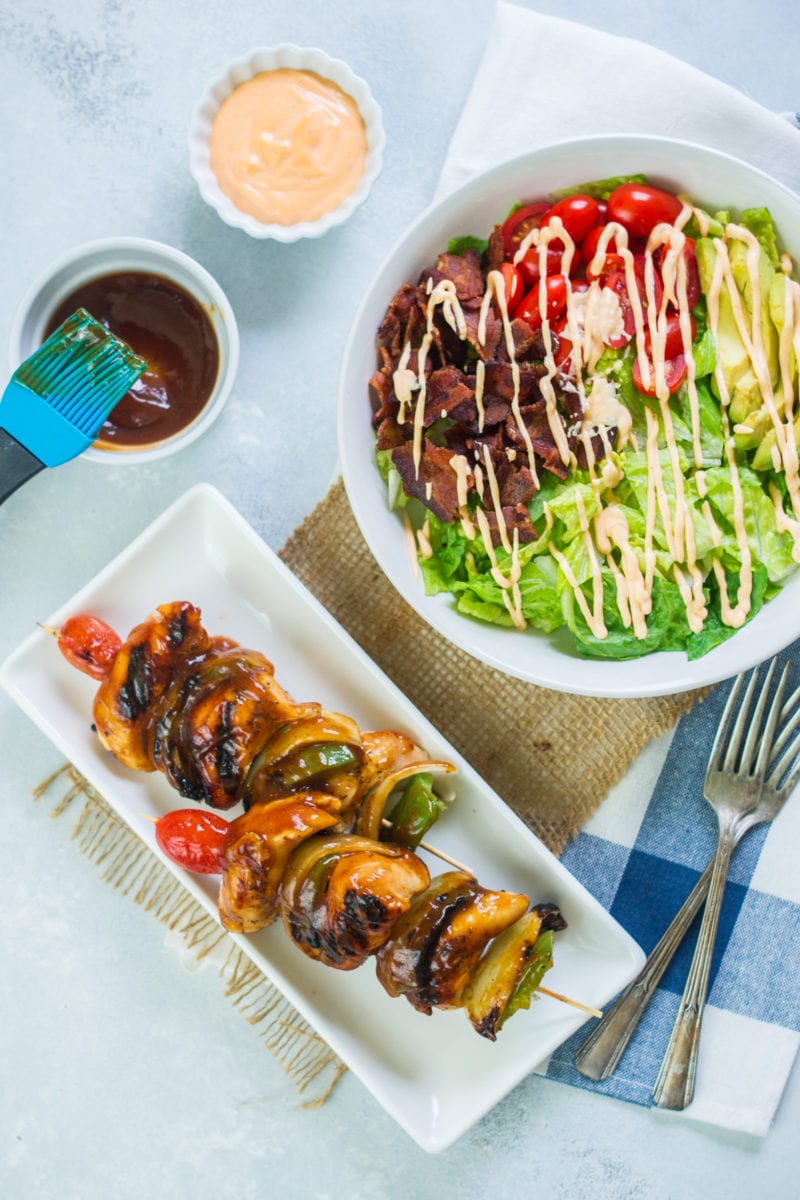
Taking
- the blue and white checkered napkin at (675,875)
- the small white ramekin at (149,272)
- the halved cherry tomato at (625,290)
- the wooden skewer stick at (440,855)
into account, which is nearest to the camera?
the halved cherry tomato at (625,290)

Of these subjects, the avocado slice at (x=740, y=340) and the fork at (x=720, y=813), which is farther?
the fork at (x=720, y=813)

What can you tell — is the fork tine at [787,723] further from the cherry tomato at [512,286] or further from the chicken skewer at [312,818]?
the cherry tomato at [512,286]

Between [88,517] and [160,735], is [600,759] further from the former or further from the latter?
[88,517]

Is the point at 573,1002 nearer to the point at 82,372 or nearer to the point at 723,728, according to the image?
the point at 723,728

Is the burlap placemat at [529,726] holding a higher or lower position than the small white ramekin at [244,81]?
lower

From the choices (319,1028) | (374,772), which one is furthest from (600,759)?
(319,1028)

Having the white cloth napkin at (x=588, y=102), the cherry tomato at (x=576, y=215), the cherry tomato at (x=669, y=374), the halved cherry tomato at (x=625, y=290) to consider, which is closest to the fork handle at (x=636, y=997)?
the cherry tomato at (x=669, y=374)

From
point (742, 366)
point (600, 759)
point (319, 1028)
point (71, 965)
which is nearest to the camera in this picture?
point (742, 366)

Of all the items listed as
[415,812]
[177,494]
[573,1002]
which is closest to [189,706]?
[415,812]
